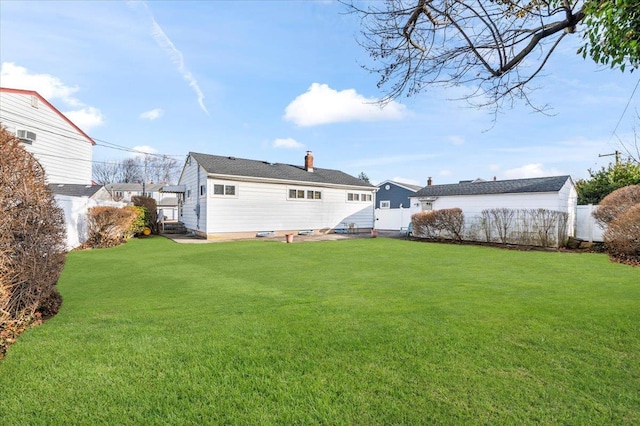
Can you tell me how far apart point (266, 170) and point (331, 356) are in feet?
58.5

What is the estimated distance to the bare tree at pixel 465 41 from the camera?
164 inches

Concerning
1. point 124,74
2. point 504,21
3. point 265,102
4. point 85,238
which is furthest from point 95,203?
point 504,21

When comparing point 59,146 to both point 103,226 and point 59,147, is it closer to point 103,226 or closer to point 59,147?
point 59,147

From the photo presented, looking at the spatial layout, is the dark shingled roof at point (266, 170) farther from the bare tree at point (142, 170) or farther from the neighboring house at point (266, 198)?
the bare tree at point (142, 170)

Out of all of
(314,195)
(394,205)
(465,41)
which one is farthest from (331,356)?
(394,205)

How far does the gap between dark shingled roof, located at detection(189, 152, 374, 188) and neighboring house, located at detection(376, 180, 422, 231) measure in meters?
4.07

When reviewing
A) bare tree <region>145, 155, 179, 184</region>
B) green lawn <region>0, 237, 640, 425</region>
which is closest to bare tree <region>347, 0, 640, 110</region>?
green lawn <region>0, 237, 640, 425</region>

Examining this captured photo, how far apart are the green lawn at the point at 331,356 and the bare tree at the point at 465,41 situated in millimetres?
3218

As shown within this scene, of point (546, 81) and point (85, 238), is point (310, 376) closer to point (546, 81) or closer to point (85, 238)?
point (546, 81)

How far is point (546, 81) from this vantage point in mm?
4836

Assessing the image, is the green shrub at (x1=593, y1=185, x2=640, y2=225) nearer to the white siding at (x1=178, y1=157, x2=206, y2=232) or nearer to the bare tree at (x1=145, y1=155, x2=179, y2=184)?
the white siding at (x1=178, y1=157, x2=206, y2=232)

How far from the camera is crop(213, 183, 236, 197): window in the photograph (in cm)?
1688

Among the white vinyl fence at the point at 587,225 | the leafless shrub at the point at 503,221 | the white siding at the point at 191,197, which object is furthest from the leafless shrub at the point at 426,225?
the white siding at the point at 191,197

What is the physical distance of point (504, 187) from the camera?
1905cm
